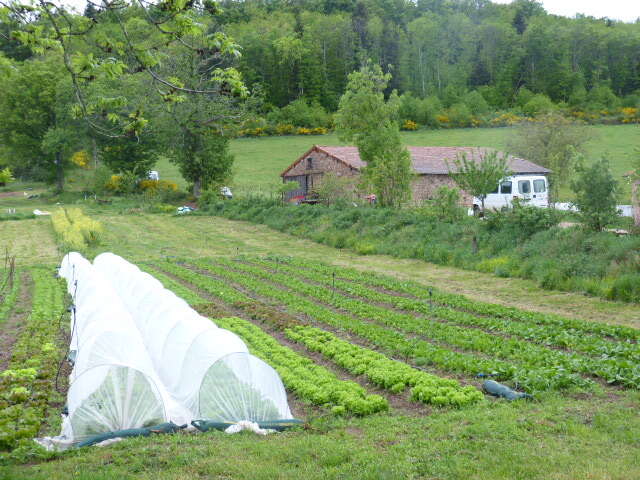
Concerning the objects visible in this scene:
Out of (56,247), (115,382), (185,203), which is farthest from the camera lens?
(185,203)

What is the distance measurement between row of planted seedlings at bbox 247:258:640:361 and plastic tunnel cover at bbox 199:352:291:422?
19.2ft

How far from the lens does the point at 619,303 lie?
15.5 meters

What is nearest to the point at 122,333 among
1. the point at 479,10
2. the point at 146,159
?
the point at 146,159

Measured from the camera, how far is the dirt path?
505 inches

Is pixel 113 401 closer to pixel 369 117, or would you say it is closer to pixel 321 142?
pixel 369 117

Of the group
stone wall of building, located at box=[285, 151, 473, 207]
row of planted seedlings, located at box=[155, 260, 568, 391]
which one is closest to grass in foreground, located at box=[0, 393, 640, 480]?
row of planted seedlings, located at box=[155, 260, 568, 391]

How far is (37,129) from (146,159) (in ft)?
44.2

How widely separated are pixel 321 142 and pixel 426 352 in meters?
61.9

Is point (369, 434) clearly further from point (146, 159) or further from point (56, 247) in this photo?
point (146, 159)

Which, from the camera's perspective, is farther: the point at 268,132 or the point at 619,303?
the point at 268,132

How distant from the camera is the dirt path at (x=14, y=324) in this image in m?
12.8

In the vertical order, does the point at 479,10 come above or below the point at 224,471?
above

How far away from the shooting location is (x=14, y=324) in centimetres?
1574

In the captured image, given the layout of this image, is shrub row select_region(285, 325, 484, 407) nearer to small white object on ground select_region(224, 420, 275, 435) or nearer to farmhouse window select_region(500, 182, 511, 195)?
small white object on ground select_region(224, 420, 275, 435)
